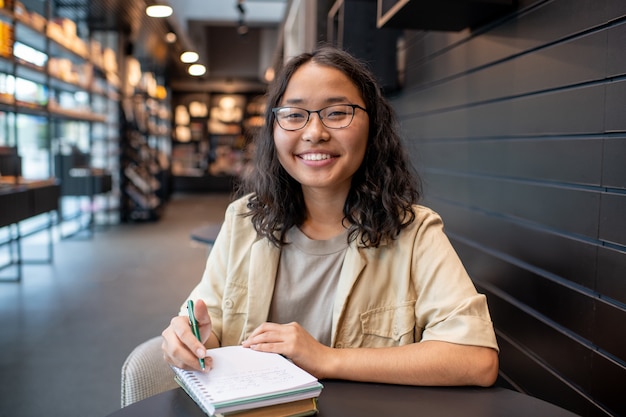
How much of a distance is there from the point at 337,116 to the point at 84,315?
3.45 metres

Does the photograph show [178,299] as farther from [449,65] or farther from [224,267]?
[224,267]

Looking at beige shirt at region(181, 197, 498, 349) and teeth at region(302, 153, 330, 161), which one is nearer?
beige shirt at region(181, 197, 498, 349)

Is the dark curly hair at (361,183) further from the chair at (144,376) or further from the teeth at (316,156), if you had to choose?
the chair at (144,376)

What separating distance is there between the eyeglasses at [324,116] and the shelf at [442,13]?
110cm

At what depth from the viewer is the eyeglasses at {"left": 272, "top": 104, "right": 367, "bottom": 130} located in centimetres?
140

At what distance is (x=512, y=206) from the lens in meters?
2.20

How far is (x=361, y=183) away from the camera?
1.53m

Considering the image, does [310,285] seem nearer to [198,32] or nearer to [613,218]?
[613,218]

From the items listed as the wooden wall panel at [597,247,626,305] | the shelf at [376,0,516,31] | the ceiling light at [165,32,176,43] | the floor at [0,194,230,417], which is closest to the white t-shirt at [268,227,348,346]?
the wooden wall panel at [597,247,626,305]

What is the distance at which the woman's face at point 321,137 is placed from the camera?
1.40m

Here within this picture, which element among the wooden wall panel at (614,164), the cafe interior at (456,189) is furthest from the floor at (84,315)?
the wooden wall panel at (614,164)

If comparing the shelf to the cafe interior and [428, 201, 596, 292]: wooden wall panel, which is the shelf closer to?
the cafe interior

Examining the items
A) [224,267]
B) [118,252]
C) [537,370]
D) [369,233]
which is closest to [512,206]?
[537,370]

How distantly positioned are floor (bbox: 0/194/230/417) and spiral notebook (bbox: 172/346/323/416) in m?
1.85
